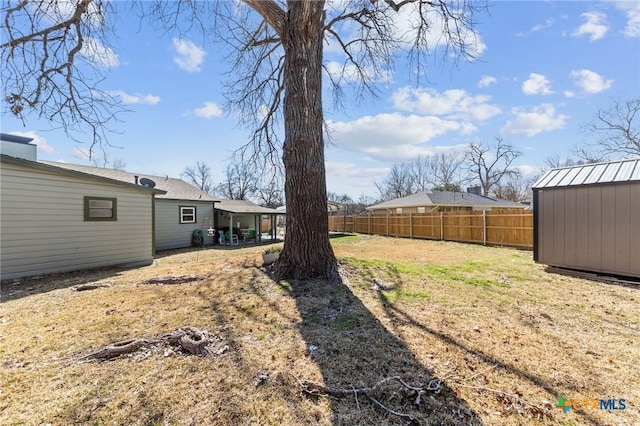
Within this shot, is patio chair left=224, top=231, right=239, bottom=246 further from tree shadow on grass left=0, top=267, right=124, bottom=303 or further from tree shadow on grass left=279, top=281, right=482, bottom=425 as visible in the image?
tree shadow on grass left=279, top=281, right=482, bottom=425

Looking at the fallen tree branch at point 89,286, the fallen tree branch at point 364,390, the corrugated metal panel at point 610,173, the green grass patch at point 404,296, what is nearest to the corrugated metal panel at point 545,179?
the corrugated metal panel at point 610,173

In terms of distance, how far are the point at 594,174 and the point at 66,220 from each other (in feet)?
41.8

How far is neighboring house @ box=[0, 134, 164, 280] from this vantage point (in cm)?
614

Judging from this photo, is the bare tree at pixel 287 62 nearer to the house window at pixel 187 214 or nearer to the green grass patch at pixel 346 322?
the green grass patch at pixel 346 322

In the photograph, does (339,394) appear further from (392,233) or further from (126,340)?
(392,233)

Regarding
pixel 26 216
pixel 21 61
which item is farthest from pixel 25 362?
pixel 26 216

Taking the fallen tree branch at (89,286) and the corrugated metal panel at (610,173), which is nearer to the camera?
the fallen tree branch at (89,286)

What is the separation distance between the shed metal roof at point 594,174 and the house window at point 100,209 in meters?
11.5

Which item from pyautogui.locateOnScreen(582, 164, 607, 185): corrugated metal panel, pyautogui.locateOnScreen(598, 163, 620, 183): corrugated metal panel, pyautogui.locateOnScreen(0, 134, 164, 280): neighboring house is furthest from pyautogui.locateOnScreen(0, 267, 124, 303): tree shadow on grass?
pyautogui.locateOnScreen(598, 163, 620, 183): corrugated metal panel

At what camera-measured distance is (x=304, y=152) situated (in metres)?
4.60

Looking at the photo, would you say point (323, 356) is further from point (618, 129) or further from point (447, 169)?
point (447, 169)

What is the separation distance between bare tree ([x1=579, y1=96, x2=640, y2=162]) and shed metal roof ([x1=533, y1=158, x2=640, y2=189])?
58.8ft

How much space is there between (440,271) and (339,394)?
4885 millimetres

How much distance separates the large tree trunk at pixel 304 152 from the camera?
15.1 ft
